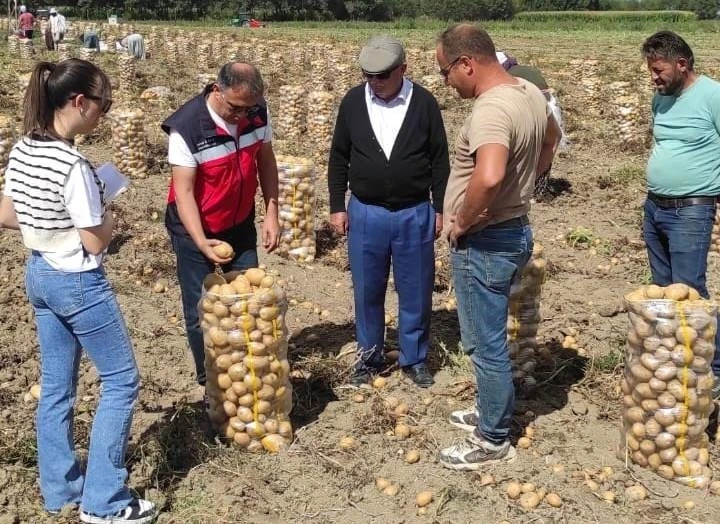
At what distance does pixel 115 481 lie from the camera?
3.07 metres

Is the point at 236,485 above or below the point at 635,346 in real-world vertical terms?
below

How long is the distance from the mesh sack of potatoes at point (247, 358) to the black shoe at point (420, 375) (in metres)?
0.95

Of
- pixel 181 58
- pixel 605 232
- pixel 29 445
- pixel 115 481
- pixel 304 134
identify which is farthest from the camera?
pixel 181 58

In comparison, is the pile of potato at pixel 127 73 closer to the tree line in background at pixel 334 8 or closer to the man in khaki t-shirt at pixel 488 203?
the man in khaki t-shirt at pixel 488 203

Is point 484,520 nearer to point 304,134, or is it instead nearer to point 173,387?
point 173,387

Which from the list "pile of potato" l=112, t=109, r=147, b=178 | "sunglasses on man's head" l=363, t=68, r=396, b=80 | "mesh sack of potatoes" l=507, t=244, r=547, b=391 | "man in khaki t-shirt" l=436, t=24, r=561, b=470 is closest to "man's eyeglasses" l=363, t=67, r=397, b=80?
"sunglasses on man's head" l=363, t=68, r=396, b=80

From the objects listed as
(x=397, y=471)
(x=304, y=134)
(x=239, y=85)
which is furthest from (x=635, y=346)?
(x=304, y=134)

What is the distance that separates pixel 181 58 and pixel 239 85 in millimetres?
23101

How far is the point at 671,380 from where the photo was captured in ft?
11.2

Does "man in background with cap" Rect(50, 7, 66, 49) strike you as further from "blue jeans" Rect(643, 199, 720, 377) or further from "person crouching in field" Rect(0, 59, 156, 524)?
"blue jeans" Rect(643, 199, 720, 377)

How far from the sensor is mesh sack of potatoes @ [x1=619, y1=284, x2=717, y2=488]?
3.36m

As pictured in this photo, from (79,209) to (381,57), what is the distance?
1.76 m

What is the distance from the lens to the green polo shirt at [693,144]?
3.85 m

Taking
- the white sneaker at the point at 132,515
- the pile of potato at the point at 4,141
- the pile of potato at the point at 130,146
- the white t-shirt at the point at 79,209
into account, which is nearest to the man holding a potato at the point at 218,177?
the white t-shirt at the point at 79,209
